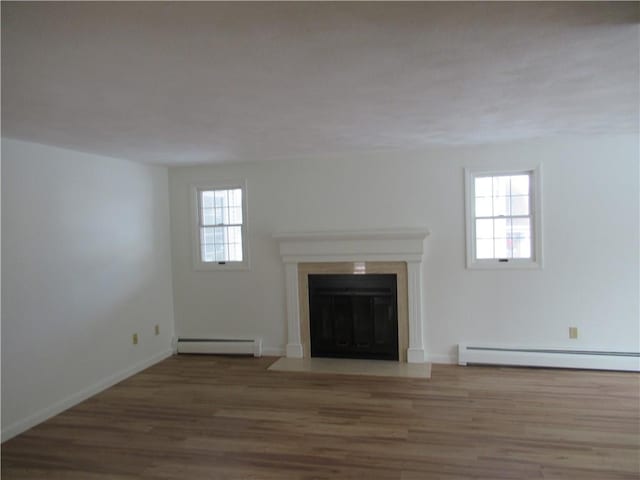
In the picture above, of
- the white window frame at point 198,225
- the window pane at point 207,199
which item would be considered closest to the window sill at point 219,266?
the white window frame at point 198,225

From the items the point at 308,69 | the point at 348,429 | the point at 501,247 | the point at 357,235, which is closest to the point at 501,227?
the point at 501,247

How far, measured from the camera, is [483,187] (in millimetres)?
4996

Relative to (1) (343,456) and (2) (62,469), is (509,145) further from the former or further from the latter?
(2) (62,469)

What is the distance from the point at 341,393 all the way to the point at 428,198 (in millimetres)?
2331

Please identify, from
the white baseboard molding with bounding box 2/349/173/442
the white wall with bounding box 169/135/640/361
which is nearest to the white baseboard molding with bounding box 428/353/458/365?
the white wall with bounding box 169/135/640/361

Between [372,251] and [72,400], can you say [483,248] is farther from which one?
[72,400]

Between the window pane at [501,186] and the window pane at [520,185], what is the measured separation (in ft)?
0.14

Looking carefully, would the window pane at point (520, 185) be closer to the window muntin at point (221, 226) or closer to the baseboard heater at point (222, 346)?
the window muntin at point (221, 226)

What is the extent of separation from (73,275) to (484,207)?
14.1 ft

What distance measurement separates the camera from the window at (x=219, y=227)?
566 centimetres

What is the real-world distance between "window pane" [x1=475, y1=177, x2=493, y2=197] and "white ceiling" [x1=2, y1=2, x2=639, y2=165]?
3.62 ft

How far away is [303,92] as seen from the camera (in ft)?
8.68

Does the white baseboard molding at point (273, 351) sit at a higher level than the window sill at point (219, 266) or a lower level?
lower

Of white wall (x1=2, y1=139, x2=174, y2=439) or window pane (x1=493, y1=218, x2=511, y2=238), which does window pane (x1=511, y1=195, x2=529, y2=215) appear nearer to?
window pane (x1=493, y1=218, x2=511, y2=238)
